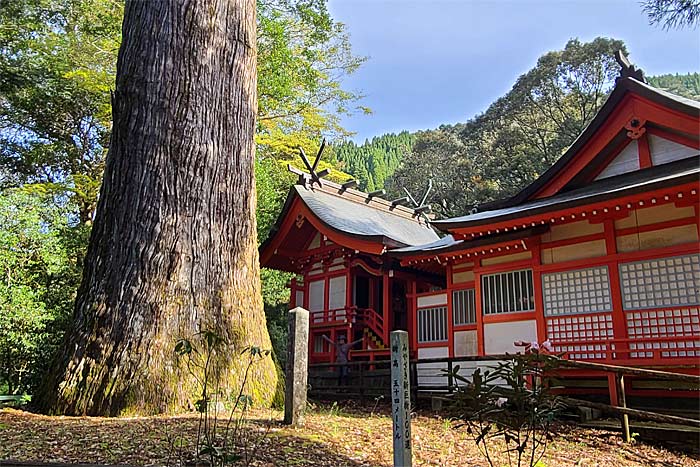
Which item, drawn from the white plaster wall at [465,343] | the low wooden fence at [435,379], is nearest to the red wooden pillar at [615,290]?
the low wooden fence at [435,379]

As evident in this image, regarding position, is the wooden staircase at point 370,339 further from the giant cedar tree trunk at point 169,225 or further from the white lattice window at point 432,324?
the giant cedar tree trunk at point 169,225

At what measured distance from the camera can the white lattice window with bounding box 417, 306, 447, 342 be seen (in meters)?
11.2

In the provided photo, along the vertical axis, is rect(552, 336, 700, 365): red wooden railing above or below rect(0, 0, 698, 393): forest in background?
below

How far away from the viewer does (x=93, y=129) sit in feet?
61.6

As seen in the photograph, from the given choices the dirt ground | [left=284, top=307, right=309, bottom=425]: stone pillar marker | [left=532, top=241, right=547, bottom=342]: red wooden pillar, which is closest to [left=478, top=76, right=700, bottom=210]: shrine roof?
[left=532, top=241, right=547, bottom=342]: red wooden pillar

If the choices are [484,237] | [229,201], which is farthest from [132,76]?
[484,237]

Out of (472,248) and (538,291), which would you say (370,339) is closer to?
(472,248)

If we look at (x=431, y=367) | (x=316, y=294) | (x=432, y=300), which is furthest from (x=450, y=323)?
(x=316, y=294)

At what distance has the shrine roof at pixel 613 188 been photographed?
6.92 meters

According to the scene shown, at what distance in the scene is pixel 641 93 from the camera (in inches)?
332

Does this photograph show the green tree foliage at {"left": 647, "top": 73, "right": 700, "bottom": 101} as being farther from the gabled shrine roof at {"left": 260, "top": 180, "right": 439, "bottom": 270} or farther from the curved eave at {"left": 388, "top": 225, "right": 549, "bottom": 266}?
the curved eave at {"left": 388, "top": 225, "right": 549, "bottom": 266}

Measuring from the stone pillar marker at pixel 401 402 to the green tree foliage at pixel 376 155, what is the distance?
1523 inches

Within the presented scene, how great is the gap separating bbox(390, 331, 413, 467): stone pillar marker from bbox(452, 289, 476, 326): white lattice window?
7.73 meters

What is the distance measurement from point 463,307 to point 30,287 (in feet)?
31.8
